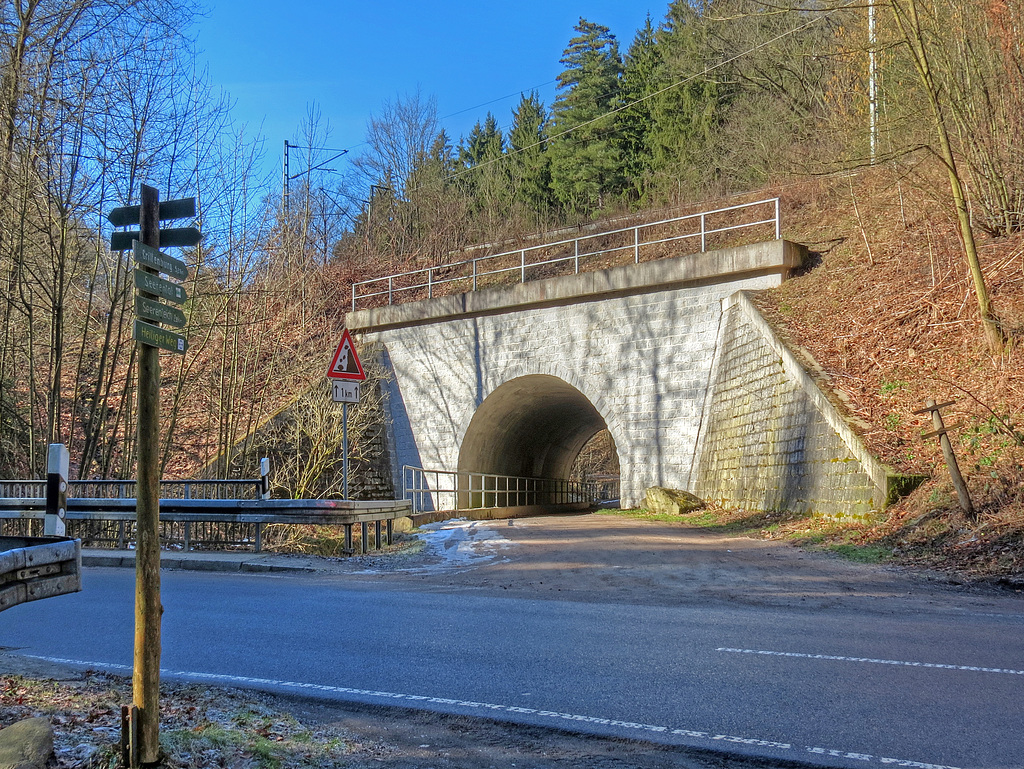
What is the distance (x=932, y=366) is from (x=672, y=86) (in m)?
23.4

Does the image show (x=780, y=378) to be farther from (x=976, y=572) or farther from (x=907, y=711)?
(x=907, y=711)

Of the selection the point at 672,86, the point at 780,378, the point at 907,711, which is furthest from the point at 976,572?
the point at 672,86

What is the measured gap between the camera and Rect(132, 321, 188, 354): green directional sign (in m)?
3.44

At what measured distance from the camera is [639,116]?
37344mm

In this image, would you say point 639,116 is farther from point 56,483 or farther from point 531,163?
point 56,483

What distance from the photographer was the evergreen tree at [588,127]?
37.5 metres

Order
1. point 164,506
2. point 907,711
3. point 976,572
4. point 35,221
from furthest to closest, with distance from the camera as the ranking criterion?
point 35,221, point 164,506, point 976,572, point 907,711

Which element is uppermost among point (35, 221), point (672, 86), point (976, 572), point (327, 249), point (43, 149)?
point (672, 86)

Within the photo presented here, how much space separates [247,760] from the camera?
333 centimetres

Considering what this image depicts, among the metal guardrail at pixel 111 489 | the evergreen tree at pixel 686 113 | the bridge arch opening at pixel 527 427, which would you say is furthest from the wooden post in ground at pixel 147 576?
the evergreen tree at pixel 686 113

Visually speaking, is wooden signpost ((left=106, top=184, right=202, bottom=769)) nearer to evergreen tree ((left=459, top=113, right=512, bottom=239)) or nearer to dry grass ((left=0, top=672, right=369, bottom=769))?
dry grass ((left=0, top=672, right=369, bottom=769))

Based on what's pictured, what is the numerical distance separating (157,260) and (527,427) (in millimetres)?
21305

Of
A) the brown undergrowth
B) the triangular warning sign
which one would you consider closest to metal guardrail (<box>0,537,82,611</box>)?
the triangular warning sign

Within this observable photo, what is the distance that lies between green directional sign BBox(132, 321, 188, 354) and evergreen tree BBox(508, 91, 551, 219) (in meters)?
35.9
